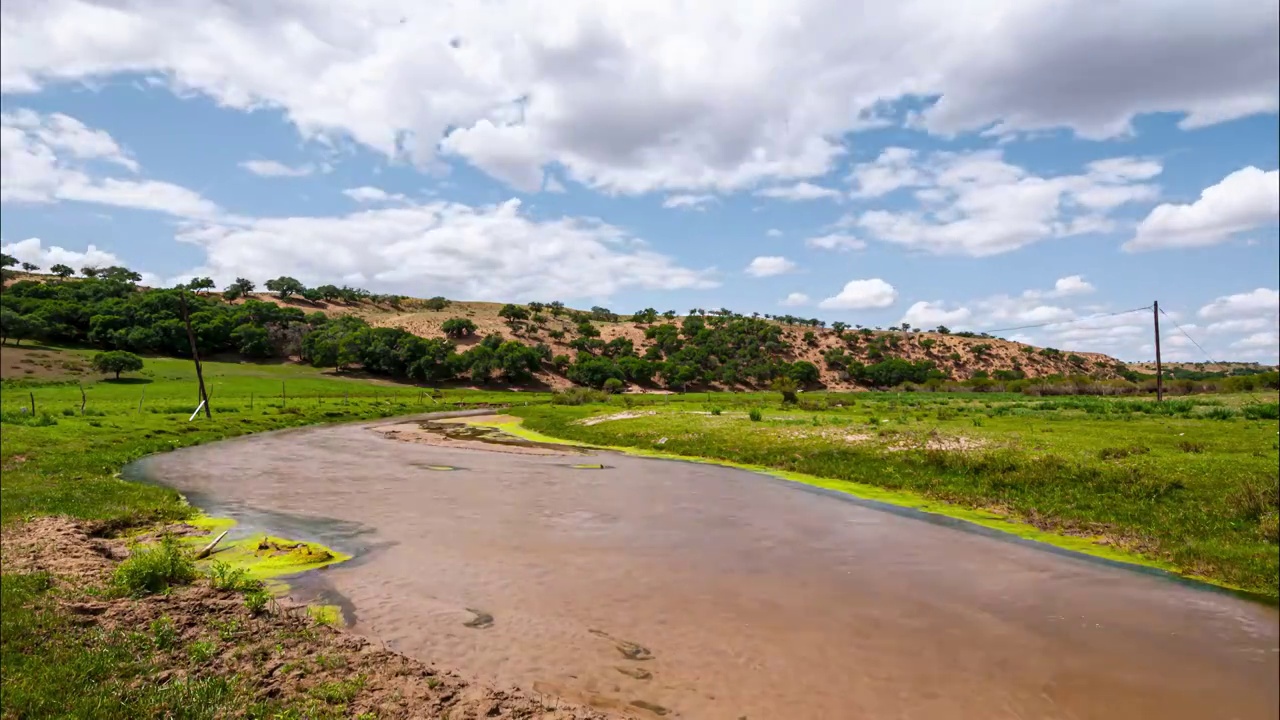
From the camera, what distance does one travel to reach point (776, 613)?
1195 centimetres

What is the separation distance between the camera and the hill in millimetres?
91875

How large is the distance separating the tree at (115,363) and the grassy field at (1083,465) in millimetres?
63961

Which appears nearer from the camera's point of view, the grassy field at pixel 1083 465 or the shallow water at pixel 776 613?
the shallow water at pixel 776 613

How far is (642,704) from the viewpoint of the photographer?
27.6 feet

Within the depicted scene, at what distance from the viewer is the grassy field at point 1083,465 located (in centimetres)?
1521

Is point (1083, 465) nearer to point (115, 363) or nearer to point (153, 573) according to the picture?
point (153, 573)

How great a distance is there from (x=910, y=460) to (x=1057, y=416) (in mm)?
21548

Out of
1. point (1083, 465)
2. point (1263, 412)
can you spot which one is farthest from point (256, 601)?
point (1263, 412)

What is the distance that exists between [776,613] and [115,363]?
85.9 metres

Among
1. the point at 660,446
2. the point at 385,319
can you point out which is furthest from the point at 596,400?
the point at 385,319

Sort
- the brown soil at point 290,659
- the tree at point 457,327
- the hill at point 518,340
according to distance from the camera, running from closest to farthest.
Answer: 1. the brown soil at point 290,659
2. the hill at point 518,340
3. the tree at point 457,327

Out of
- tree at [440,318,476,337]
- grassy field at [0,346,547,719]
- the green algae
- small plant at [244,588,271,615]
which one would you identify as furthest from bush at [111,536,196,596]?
tree at [440,318,476,337]

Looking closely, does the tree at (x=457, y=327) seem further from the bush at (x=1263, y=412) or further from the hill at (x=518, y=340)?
→ the bush at (x=1263, y=412)

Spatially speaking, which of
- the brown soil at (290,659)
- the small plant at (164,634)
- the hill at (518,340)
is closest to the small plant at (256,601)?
the brown soil at (290,659)
